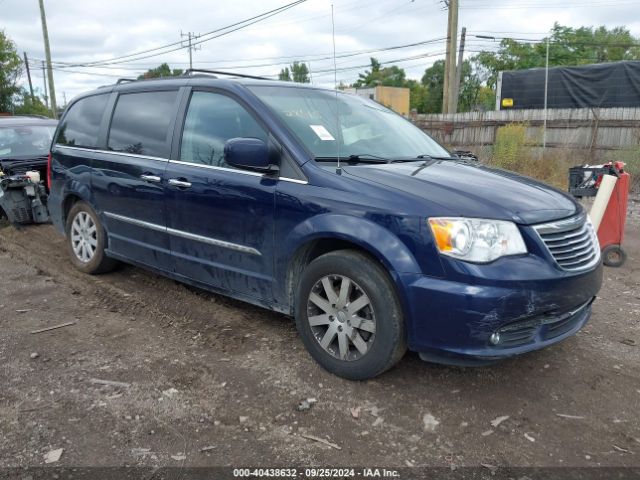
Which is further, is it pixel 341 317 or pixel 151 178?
pixel 151 178

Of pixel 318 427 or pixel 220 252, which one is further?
pixel 220 252

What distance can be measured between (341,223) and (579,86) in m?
16.6

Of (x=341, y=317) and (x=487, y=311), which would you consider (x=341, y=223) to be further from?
(x=487, y=311)

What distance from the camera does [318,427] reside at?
2873mm

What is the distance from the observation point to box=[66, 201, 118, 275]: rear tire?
205 inches

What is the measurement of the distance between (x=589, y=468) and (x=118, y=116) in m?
4.48

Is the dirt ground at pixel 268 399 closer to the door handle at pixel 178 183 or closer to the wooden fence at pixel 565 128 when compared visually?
the door handle at pixel 178 183

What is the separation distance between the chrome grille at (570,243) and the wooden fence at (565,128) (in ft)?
33.2

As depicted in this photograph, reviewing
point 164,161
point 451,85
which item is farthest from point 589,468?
point 451,85

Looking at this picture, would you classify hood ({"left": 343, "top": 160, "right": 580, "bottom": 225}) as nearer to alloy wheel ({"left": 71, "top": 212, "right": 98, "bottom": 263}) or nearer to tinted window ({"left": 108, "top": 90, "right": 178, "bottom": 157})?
tinted window ({"left": 108, "top": 90, "right": 178, "bottom": 157})

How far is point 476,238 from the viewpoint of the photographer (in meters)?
2.84

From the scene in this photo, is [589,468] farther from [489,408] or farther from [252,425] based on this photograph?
[252,425]

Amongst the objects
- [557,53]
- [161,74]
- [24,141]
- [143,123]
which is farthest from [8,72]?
[557,53]

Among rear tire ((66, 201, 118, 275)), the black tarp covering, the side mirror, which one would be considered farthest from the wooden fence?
the side mirror
